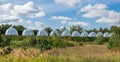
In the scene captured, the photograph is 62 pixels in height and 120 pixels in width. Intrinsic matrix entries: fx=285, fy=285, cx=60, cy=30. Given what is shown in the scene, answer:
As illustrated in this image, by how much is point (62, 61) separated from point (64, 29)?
206 feet

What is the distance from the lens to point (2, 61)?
9852mm

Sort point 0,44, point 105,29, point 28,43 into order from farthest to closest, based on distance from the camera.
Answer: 1. point 105,29
2. point 28,43
3. point 0,44

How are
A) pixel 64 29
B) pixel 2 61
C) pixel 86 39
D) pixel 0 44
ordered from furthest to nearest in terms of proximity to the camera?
pixel 64 29, pixel 86 39, pixel 0 44, pixel 2 61

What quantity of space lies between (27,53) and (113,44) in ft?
46.7

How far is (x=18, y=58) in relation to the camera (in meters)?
9.98

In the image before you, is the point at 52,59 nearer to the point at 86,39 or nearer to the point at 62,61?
the point at 62,61

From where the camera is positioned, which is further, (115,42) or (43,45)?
(115,42)

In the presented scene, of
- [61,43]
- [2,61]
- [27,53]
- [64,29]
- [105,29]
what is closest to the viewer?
[2,61]

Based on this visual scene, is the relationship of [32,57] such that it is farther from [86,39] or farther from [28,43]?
[86,39]

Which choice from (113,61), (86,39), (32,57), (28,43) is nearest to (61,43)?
(28,43)

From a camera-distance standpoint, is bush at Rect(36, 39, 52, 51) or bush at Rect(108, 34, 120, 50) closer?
bush at Rect(36, 39, 52, 51)

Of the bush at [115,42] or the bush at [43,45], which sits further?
the bush at [115,42]

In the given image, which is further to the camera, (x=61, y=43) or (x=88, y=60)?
(x=61, y=43)

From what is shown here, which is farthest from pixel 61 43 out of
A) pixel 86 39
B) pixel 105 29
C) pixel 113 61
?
pixel 105 29
